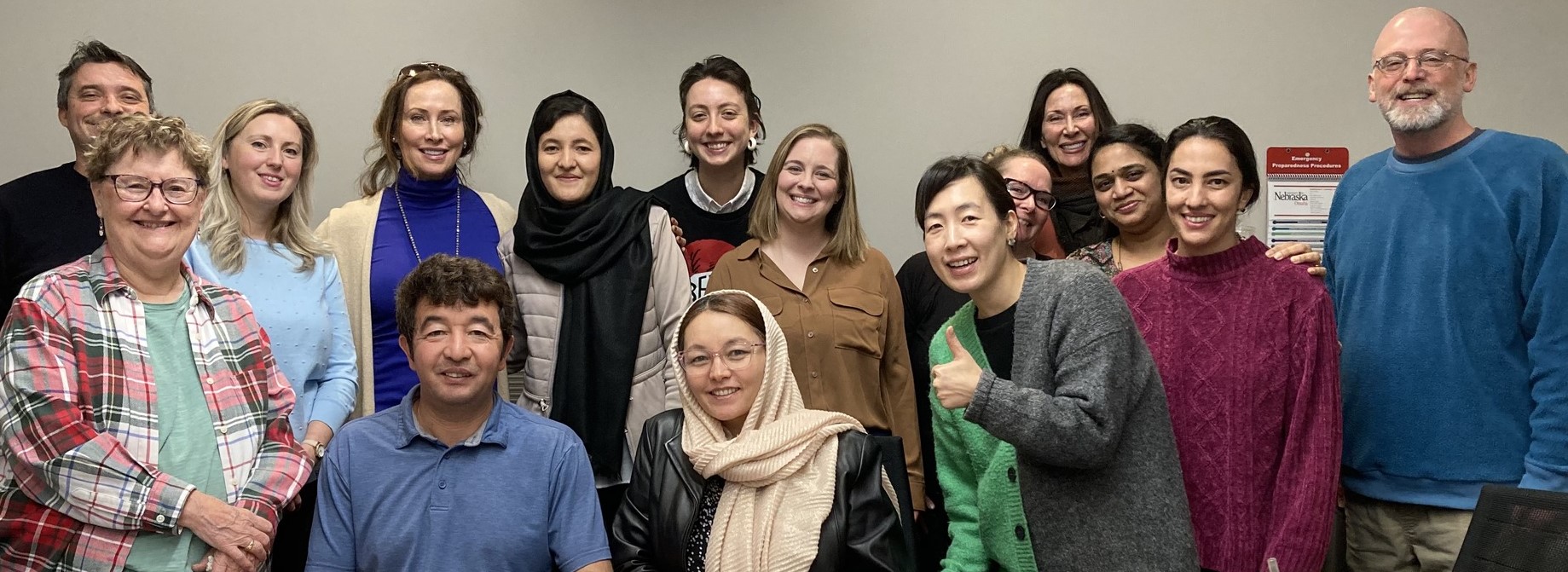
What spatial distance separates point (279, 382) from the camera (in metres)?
2.20

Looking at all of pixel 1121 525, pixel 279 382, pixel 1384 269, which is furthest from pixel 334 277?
pixel 1384 269

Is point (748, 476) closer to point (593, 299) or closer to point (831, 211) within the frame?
point (593, 299)

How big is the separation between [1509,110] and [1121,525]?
3.05m

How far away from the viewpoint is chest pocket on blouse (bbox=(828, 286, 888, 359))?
108 inches

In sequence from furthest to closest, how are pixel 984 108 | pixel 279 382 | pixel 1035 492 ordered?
1. pixel 984 108
2. pixel 279 382
3. pixel 1035 492

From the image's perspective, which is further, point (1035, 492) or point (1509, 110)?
point (1509, 110)

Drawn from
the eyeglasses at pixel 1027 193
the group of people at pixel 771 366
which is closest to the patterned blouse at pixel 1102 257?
the group of people at pixel 771 366

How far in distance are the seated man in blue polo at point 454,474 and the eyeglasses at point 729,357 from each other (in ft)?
0.95

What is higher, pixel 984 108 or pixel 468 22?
pixel 468 22

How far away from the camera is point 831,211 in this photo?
294cm

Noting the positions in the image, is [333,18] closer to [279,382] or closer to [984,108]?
[279,382]

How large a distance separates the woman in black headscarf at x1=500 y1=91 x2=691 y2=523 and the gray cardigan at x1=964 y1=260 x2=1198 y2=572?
102 cm

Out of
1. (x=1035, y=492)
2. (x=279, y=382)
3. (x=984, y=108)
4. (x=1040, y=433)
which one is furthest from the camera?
(x=984, y=108)

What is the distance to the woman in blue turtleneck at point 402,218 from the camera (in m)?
2.79
